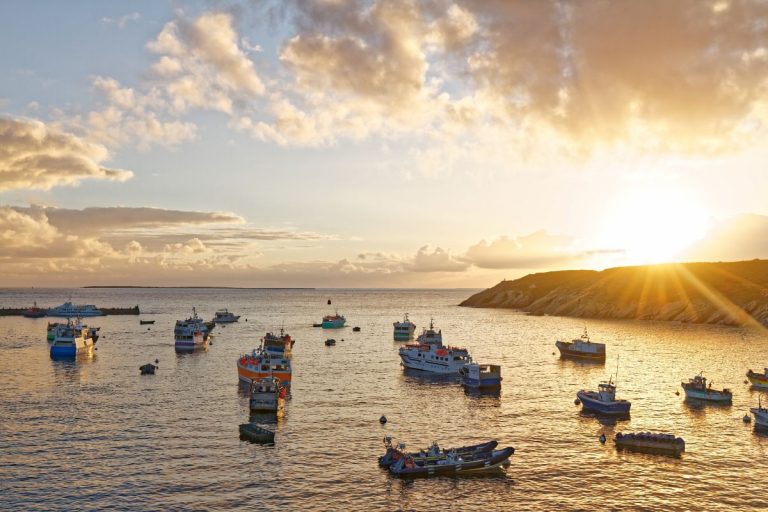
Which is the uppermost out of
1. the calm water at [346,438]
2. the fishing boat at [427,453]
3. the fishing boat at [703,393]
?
the fishing boat at [703,393]

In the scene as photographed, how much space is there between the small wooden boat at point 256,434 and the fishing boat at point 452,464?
13.8 meters

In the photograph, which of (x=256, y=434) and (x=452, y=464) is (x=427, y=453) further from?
(x=256, y=434)

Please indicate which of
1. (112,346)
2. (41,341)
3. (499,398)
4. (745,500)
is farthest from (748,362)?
(41,341)

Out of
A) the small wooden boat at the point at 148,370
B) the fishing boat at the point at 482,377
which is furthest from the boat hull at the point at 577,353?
the small wooden boat at the point at 148,370

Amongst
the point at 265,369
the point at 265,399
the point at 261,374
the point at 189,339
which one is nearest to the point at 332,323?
the point at 189,339

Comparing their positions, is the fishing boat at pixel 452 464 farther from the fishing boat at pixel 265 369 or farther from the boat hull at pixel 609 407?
the fishing boat at pixel 265 369

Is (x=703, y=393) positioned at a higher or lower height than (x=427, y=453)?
higher

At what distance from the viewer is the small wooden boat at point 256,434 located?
57688mm

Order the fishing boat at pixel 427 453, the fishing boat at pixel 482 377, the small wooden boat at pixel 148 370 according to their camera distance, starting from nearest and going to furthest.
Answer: the fishing boat at pixel 427 453 → the fishing boat at pixel 482 377 → the small wooden boat at pixel 148 370

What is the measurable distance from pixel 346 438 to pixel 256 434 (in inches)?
351

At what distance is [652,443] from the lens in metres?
56.3

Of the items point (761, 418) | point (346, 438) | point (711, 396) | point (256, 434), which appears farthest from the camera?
point (711, 396)

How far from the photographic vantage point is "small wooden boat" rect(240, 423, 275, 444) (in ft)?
189

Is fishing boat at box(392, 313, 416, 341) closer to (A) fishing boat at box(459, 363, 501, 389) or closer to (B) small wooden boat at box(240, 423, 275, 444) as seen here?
(A) fishing boat at box(459, 363, 501, 389)
